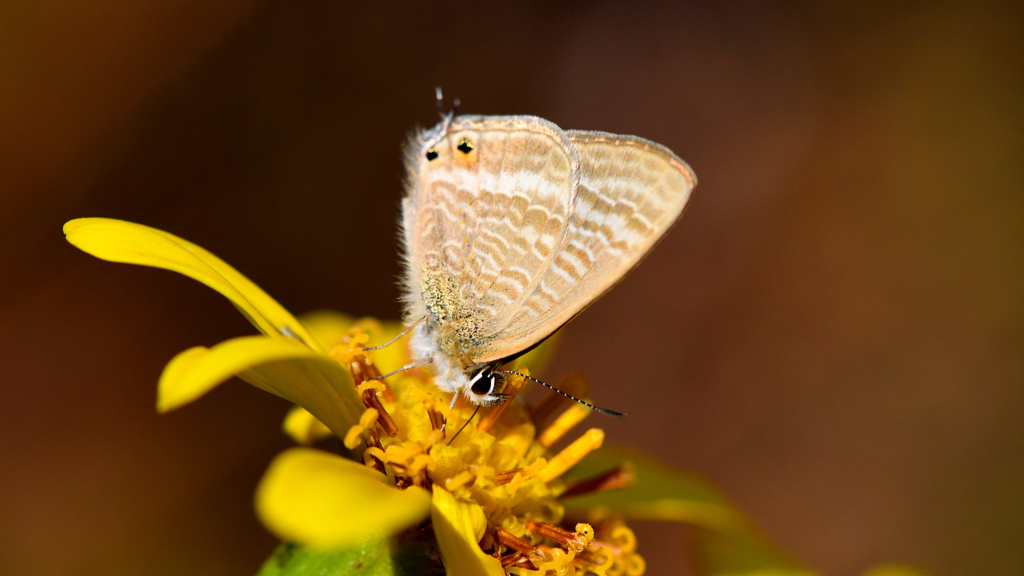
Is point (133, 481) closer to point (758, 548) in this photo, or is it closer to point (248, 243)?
point (248, 243)

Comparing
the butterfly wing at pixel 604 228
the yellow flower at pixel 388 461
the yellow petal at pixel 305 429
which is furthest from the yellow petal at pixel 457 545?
the yellow petal at pixel 305 429

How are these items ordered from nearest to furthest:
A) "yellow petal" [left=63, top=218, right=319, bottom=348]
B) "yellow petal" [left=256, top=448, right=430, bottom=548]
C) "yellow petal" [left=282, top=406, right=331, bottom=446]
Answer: "yellow petal" [left=256, top=448, right=430, bottom=548] → "yellow petal" [left=63, top=218, right=319, bottom=348] → "yellow petal" [left=282, top=406, right=331, bottom=446]

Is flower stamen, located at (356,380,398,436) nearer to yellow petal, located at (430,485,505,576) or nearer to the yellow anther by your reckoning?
yellow petal, located at (430,485,505,576)

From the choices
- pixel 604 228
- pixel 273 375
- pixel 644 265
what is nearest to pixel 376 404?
pixel 273 375

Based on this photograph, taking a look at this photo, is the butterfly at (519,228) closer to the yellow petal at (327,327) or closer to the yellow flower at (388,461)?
the yellow flower at (388,461)

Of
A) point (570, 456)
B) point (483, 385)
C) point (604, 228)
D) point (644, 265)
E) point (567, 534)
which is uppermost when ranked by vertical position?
point (644, 265)

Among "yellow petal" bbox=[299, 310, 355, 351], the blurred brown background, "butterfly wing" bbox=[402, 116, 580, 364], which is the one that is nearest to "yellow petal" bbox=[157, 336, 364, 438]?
"butterfly wing" bbox=[402, 116, 580, 364]

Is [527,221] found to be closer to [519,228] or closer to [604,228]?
[519,228]
